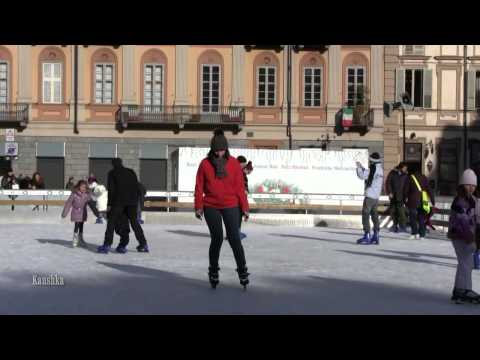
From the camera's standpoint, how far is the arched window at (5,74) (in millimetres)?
41250

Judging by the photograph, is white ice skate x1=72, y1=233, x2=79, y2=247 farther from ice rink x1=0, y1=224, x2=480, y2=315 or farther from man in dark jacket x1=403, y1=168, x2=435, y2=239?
man in dark jacket x1=403, y1=168, x2=435, y2=239

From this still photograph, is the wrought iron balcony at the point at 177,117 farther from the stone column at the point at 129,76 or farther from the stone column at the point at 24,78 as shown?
the stone column at the point at 24,78

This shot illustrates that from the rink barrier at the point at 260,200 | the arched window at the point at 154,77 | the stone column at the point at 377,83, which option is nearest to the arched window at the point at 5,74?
the arched window at the point at 154,77

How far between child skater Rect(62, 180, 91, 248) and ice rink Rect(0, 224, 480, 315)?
0.26 meters

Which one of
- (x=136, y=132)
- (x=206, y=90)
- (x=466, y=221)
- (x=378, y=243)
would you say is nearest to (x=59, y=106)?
(x=136, y=132)

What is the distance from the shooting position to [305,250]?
50.1 feet

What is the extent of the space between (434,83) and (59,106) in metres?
19.4

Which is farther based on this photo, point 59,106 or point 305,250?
point 59,106

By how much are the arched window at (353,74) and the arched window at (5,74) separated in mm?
16678

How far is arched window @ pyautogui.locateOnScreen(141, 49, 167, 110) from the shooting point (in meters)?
41.8

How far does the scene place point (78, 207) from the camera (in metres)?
14.9

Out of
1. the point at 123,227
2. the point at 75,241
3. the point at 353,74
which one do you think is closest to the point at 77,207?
the point at 75,241
